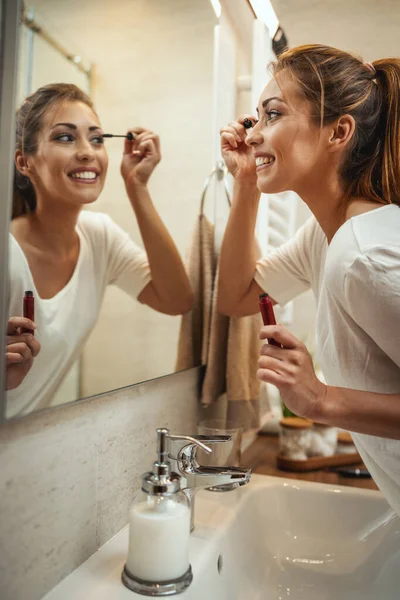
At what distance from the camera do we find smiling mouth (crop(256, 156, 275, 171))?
3.30 feet

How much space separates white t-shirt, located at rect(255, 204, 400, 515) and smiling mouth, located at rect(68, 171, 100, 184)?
39cm

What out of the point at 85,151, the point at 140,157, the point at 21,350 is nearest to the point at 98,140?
the point at 85,151

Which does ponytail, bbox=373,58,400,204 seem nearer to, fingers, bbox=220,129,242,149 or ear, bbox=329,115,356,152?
ear, bbox=329,115,356,152

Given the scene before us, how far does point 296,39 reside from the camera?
1697 mm

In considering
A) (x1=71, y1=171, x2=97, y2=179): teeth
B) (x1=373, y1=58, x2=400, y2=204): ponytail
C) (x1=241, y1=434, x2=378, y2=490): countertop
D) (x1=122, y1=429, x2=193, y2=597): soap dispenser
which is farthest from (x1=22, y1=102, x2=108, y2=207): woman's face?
A: (x1=241, y1=434, x2=378, y2=490): countertop

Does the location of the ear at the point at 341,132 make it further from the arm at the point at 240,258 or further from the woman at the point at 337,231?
the arm at the point at 240,258

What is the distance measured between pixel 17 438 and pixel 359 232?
22.7 inches

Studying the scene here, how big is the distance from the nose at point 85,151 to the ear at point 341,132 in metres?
0.46

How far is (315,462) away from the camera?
1.40 m

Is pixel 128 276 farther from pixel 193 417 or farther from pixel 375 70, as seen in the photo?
pixel 375 70

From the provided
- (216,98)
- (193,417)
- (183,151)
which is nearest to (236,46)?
(216,98)

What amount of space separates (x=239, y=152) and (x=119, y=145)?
0.40m

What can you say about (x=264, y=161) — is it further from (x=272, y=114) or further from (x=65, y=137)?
(x=65, y=137)

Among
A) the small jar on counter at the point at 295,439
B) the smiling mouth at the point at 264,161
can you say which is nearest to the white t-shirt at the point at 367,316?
the smiling mouth at the point at 264,161
